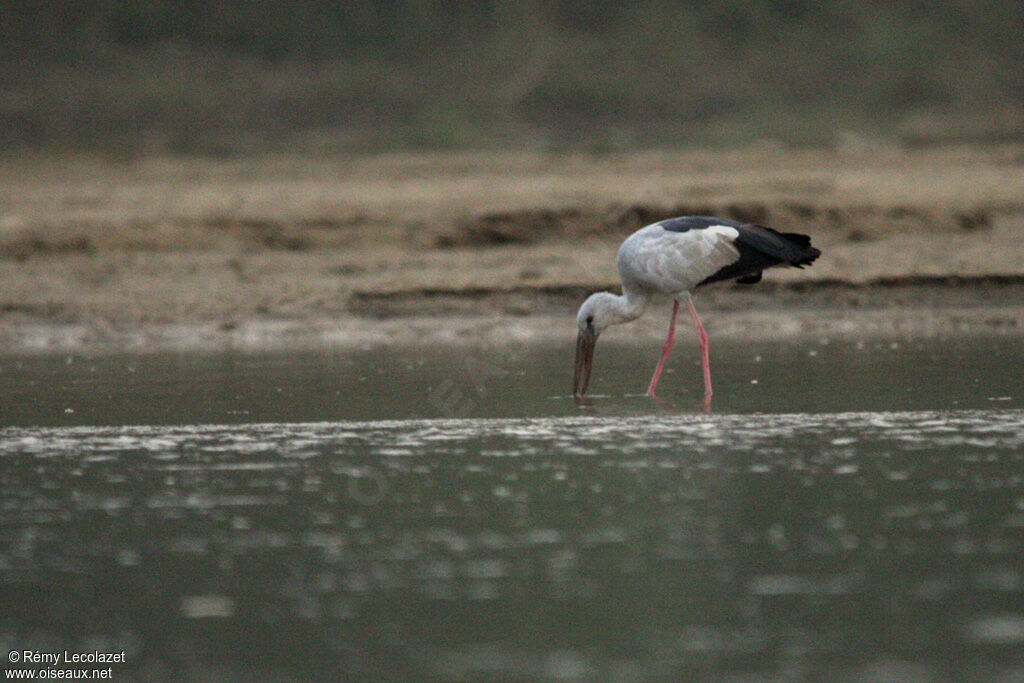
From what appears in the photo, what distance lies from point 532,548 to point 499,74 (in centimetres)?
3983

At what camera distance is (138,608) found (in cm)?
589

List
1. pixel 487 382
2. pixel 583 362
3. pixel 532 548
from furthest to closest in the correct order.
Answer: pixel 487 382 < pixel 583 362 < pixel 532 548

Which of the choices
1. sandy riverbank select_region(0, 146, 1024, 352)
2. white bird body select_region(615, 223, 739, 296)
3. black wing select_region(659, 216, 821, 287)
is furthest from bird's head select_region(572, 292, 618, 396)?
sandy riverbank select_region(0, 146, 1024, 352)

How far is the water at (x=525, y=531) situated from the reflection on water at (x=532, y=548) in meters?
0.02

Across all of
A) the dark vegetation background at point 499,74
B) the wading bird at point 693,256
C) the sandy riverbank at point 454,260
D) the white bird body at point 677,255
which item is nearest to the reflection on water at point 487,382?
the wading bird at point 693,256

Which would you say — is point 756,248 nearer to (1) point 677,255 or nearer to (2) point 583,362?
(1) point 677,255

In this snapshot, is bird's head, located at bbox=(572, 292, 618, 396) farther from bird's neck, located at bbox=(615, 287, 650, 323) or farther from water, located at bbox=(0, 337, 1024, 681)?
water, located at bbox=(0, 337, 1024, 681)

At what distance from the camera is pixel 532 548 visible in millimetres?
6617

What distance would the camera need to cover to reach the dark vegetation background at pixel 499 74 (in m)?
39.9

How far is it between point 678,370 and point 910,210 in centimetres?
683

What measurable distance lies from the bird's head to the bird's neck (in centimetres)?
4

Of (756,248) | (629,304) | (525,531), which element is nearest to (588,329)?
(629,304)

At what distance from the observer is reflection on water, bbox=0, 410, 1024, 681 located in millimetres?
5262

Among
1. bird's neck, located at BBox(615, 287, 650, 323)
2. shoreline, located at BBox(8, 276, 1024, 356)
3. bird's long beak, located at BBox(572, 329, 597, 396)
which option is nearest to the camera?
bird's long beak, located at BBox(572, 329, 597, 396)
